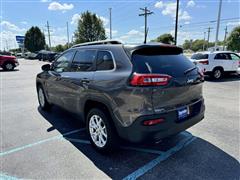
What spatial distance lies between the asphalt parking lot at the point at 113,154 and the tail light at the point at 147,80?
127 cm

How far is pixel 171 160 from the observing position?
301 centimetres

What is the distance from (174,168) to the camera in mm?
2797

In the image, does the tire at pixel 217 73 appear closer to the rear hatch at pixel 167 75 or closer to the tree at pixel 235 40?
the rear hatch at pixel 167 75

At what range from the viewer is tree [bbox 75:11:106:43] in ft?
142

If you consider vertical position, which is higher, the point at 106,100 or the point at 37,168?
the point at 106,100

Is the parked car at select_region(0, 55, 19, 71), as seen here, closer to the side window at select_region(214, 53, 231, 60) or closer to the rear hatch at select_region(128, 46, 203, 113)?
the side window at select_region(214, 53, 231, 60)

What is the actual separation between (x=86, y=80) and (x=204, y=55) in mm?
9544

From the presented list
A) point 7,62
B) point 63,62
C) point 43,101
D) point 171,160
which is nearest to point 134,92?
point 171,160

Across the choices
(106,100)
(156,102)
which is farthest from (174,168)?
(106,100)

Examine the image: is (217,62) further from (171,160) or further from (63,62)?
(171,160)

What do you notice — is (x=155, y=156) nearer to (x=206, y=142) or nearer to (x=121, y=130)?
(x=121, y=130)

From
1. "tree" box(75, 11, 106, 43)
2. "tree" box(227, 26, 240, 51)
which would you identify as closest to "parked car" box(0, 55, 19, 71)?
"tree" box(75, 11, 106, 43)

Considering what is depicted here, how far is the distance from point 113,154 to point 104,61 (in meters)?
1.55

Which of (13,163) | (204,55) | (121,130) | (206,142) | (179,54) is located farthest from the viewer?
(204,55)
